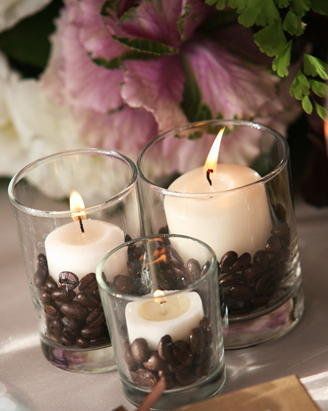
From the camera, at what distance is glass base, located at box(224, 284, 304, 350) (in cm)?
70

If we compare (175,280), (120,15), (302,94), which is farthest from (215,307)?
(120,15)

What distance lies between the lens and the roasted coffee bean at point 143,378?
0.64 meters

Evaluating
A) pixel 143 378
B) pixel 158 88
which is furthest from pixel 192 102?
pixel 143 378

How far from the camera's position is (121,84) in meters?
0.80

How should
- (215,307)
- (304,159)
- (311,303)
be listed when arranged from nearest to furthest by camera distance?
(215,307), (311,303), (304,159)

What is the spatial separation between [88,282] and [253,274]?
11 cm

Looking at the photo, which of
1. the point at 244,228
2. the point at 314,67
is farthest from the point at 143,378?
the point at 314,67

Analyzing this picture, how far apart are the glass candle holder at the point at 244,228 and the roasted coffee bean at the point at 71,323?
0.08 m

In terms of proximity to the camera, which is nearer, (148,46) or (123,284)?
(123,284)

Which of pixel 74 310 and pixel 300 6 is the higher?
pixel 300 6

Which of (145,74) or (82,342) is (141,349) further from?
(145,74)

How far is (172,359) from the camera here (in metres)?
0.63

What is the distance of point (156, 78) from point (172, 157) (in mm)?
61

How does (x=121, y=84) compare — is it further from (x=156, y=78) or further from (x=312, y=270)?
(x=312, y=270)
